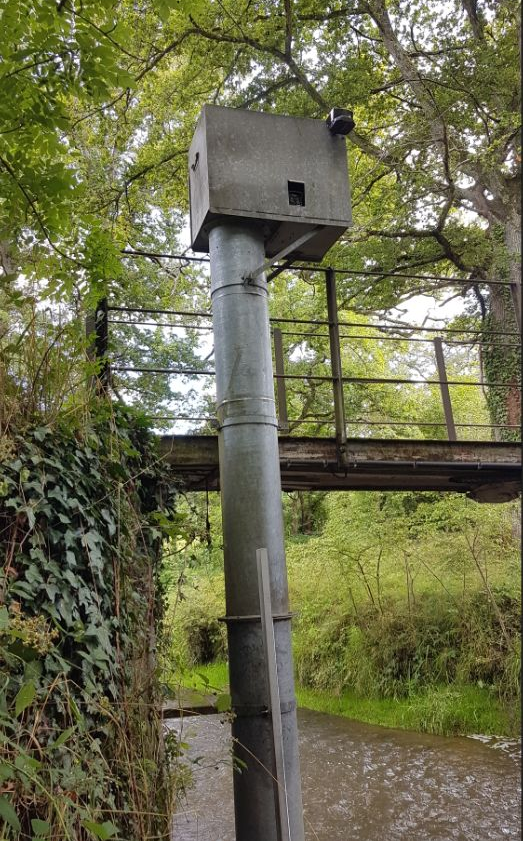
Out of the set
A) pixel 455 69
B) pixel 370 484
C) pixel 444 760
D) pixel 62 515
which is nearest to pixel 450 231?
pixel 455 69

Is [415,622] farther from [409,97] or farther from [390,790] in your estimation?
[409,97]

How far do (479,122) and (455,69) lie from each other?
97cm

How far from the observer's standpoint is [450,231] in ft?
37.6

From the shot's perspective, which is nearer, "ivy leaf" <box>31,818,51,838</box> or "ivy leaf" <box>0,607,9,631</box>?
"ivy leaf" <box>31,818,51,838</box>

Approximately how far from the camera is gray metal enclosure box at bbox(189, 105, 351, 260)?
419 centimetres

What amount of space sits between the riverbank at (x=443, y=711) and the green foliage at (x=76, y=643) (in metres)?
3.14

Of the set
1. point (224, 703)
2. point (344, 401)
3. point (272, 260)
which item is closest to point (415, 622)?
point (344, 401)

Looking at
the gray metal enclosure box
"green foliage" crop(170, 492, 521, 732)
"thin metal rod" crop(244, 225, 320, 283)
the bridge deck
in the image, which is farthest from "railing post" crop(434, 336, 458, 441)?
"thin metal rod" crop(244, 225, 320, 283)

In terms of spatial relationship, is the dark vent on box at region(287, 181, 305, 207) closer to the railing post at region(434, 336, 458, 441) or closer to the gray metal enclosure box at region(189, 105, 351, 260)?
the gray metal enclosure box at region(189, 105, 351, 260)

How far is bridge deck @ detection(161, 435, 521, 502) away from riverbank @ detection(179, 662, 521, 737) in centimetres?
203

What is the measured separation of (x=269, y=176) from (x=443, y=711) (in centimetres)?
539

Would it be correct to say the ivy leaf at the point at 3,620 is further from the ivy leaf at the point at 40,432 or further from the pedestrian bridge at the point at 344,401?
the pedestrian bridge at the point at 344,401

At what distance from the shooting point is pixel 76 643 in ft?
9.02

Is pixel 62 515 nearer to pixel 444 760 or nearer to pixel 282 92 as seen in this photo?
pixel 444 760
